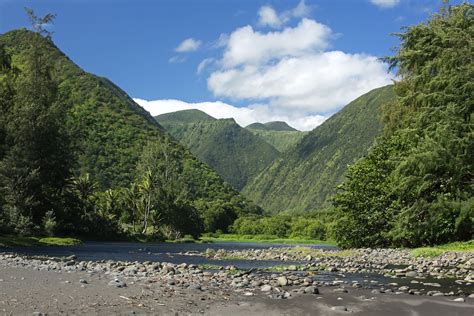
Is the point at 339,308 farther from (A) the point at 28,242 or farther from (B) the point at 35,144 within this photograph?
(B) the point at 35,144

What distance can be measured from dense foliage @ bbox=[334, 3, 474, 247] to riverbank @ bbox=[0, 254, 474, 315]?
16203 millimetres

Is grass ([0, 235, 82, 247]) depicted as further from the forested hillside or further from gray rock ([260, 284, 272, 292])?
gray rock ([260, 284, 272, 292])

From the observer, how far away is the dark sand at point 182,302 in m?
12.6

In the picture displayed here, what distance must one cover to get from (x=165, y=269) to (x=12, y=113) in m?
60.2

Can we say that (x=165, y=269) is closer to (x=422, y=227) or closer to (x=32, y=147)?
(x=422, y=227)

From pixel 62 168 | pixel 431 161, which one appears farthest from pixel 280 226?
pixel 431 161

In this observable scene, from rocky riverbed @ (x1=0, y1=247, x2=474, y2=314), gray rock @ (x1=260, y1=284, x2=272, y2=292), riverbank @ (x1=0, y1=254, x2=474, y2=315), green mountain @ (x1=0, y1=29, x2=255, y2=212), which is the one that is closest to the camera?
riverbank @ (x1=0, y1=254, x2=474, y2=315)

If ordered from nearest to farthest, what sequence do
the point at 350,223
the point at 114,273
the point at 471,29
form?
the point at 114,273 < the point at 471,29 < the point at 350,223

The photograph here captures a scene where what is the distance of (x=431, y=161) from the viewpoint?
1291 inches

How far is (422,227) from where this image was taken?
36.8 metres

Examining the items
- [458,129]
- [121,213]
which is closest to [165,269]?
[458,129]

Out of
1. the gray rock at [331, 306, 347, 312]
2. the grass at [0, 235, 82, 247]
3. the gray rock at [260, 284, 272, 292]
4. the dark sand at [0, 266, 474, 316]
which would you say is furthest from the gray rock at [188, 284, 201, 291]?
the grass at [0, 235, 82, 247]

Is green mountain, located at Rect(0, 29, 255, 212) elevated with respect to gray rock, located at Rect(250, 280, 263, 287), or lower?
elevated

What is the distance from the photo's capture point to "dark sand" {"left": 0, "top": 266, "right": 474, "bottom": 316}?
1264cm
